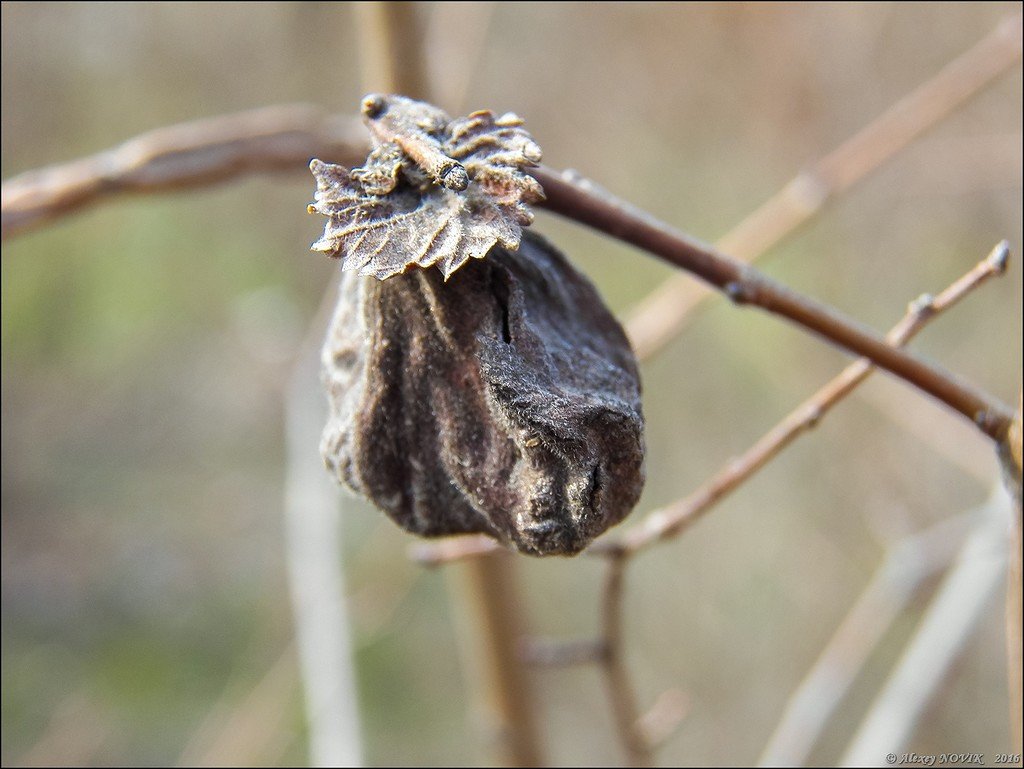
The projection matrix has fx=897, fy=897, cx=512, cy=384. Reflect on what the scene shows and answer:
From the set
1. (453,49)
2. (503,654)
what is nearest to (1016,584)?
(503,654)

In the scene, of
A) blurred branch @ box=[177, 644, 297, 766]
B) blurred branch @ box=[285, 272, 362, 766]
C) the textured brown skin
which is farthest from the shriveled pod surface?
Answer: blurred branch @ box=[177, 644, 297, 766]

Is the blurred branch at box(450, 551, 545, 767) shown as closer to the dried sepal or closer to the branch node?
the branch node

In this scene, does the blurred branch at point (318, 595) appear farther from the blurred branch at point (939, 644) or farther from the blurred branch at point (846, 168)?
the blurred branch at point (939, 644)

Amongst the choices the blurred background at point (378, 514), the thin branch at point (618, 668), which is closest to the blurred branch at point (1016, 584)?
the thin branch at point (618, 668)

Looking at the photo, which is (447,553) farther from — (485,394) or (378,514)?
(378,514)

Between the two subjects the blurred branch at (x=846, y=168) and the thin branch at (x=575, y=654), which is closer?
the thin branch at (x=575, y=654)

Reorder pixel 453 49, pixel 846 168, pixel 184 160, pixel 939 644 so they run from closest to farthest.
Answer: pixel 184 160, pixel 939 644, pixel 846 168, pixel 453 49
